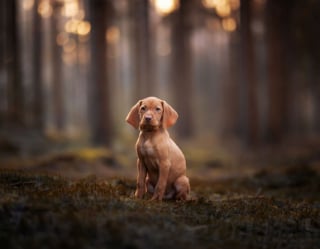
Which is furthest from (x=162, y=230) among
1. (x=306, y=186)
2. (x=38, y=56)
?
(x=38, y=56)

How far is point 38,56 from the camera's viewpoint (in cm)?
3216

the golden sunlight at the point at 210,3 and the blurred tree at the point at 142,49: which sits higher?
the golden sunlight at the point at 210,3

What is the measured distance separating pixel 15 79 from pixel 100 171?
36.6ft

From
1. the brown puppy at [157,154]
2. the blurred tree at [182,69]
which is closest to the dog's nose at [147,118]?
the brown puppy at [157,154]

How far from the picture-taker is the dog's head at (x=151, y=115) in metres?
7.40

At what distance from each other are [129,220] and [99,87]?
1671 centimetres

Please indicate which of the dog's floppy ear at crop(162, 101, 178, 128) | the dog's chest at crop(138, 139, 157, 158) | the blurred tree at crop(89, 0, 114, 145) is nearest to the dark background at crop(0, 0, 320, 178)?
the blurred tree at crop(89, 0, 114, 145)

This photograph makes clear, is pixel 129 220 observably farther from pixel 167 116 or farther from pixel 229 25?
pixel 229 25

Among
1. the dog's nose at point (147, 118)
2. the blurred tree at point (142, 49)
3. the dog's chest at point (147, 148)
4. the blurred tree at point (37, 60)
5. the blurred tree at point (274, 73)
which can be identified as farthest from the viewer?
the blurred tree at point (142, 49)

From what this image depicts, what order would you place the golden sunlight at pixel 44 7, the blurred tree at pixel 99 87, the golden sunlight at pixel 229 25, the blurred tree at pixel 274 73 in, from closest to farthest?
1. the blurred tree at pixel 99 87
2. the blurred tree at pixel 274 73
3. the golden sunlight at pixel 44 7
4. the golden sunlight at pixel 229 25

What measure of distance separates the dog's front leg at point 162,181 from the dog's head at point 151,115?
57cm

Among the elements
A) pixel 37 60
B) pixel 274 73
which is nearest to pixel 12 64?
pixel 37 60

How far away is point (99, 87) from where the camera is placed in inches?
866

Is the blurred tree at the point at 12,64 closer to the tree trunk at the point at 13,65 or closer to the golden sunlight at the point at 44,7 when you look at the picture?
the tree trunk at the point at 13,65
